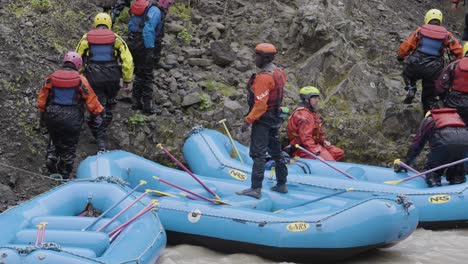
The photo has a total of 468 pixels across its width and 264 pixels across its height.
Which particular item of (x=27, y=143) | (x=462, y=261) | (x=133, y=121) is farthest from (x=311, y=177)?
(x=27, y=143)

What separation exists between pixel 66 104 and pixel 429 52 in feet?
16.0

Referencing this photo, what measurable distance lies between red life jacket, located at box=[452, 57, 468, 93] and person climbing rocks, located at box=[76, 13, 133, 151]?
3.99 metres

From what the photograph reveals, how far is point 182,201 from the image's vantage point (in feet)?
24.5

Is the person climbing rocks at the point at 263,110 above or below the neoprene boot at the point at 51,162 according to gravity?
above

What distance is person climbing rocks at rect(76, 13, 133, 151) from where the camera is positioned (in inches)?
348

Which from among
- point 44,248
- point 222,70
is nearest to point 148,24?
point 222,70

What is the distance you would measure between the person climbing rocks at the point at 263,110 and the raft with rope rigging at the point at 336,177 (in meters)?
0.54

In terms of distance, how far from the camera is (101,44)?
29.0ft

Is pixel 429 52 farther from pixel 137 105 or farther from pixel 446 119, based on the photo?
pixel 137 105

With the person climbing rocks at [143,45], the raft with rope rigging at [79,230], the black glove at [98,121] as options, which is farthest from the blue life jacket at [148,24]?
the raft with rope rigging at [79,230]

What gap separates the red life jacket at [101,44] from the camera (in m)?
8.81

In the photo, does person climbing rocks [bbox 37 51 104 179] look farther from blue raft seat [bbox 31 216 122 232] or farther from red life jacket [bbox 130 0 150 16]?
blue raft seat [bbox 31 216 122 232]

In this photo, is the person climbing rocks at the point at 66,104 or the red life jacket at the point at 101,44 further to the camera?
the red life jacket at the point at 101,44

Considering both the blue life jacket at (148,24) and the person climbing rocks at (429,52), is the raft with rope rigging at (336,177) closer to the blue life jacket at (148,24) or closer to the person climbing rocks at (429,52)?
the blue life jacket at (148,24)
